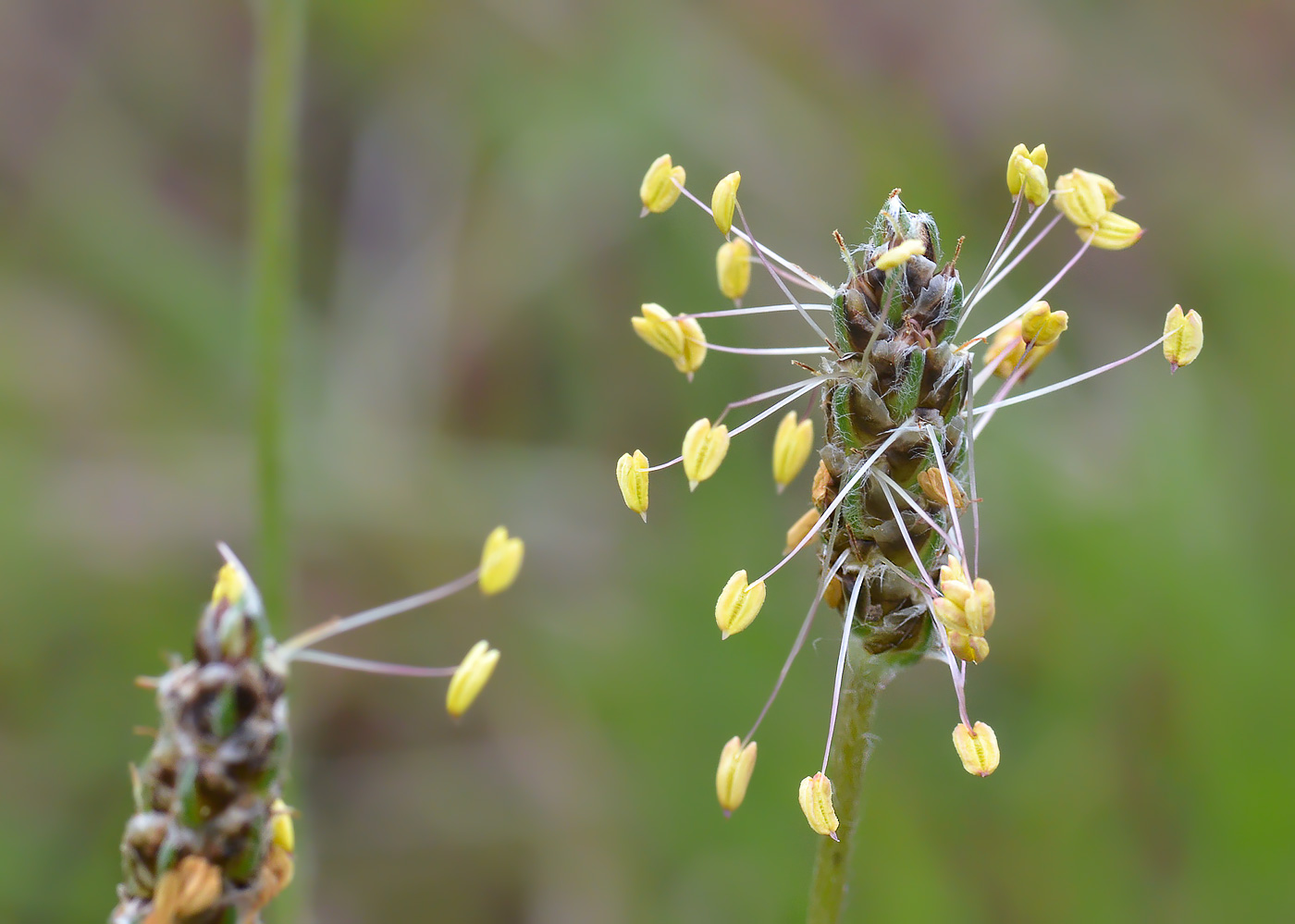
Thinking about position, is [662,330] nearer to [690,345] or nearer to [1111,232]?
[690,345]

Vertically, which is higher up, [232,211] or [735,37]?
[735,37]

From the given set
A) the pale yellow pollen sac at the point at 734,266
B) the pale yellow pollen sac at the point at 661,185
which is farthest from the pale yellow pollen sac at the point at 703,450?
the pale yellow pollen sac at the point at 661,185

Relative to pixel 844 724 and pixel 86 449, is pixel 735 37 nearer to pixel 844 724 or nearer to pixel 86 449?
pixel 86 449

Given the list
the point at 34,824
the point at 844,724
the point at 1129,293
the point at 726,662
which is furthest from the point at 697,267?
the point at 844,724

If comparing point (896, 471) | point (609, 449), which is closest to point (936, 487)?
point (896, 471)

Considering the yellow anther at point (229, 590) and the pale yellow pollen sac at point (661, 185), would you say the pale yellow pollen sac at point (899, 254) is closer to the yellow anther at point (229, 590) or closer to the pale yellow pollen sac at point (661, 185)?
the pale yellow pollen sac at point (661, 185)

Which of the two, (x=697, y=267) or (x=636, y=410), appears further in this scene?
(x=636, y=410)

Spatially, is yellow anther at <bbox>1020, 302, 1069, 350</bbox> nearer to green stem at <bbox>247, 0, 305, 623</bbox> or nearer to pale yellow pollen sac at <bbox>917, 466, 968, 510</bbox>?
pale yellow pollen sac at <bbox>917, 466, 968, 510</bbox>

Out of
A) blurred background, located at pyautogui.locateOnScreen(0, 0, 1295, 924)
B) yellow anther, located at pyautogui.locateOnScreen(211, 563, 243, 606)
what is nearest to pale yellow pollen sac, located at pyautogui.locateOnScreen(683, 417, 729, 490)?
yellow anther, located at pyautogui.locateOnScreen(211, 563, 243, 606)

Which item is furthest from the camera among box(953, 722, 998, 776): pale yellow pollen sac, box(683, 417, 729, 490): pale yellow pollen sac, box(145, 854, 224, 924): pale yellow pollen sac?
box(683, 417, 729, 490): pale yellow pollen sac
